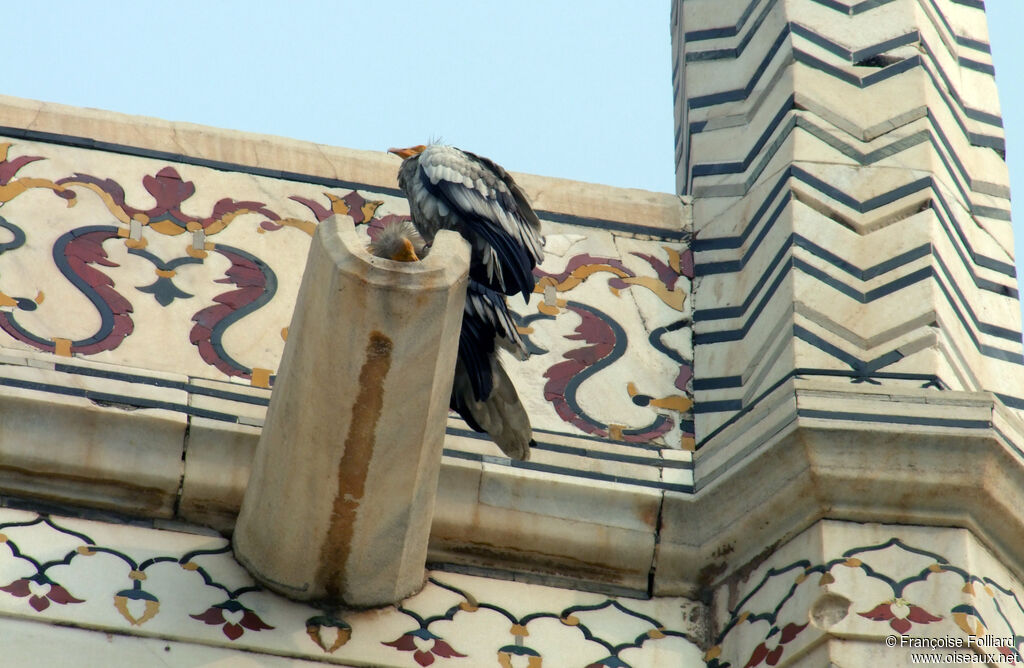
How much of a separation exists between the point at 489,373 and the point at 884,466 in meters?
0.67

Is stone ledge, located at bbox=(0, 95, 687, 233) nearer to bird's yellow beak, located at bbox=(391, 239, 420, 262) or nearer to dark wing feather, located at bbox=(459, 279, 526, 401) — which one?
dark wing feather, located at bbox=(459, 279, 526, 401)

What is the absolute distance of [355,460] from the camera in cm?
308

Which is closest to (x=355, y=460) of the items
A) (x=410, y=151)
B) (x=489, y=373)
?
(x=489, y=373)

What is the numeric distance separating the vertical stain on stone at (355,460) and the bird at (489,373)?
1.06 feet

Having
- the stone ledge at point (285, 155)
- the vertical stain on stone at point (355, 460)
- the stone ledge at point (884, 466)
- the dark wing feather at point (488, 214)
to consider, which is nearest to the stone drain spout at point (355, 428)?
the vertical stain on stone at point (355, 460)

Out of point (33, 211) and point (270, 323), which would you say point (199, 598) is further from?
point (33, 211)

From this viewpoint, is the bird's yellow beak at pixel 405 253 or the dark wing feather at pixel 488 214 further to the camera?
the dark wing feather at pixel 488 214

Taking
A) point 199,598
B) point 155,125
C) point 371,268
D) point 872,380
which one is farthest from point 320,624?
point 155,125

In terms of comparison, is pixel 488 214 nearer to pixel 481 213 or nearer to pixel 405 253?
pixel 481 213

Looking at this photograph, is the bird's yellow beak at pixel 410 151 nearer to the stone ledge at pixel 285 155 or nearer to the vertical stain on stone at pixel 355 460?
the stone ledge at pixel 285 155

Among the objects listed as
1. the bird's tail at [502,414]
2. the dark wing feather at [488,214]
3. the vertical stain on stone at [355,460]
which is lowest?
the vertical stain on stone at [355,460]

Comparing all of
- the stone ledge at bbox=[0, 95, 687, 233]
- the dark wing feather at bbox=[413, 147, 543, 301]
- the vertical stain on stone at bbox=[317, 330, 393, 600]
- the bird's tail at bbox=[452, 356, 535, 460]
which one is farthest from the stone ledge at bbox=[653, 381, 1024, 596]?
the stone ledge at bbox=[0, 95, 687, 233]

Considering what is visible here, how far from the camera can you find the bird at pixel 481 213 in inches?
133

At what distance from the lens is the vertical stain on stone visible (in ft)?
9.75
